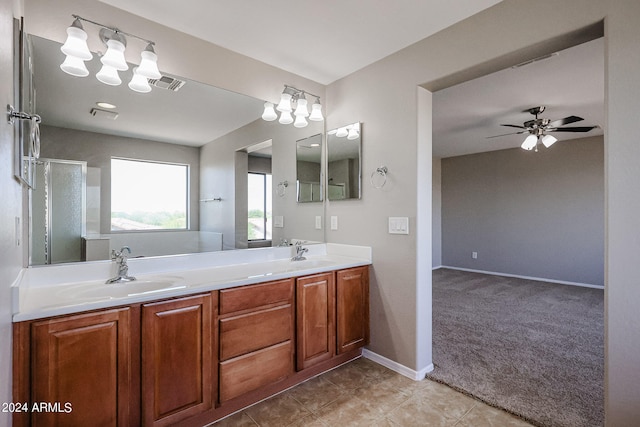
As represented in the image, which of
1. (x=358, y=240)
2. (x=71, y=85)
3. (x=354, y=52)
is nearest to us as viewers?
(x=71, y=85)

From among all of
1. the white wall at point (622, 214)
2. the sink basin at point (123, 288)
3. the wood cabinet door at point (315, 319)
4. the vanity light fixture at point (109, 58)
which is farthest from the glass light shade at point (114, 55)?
the white wall at point (622, 214)

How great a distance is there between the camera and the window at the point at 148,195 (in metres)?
1.86

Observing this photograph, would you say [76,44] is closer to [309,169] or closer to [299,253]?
[309,169]

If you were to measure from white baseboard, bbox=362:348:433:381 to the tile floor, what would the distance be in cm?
4

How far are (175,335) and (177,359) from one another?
12 centimetres

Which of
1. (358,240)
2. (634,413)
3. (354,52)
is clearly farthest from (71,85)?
(634,413)

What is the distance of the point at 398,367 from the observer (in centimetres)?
231

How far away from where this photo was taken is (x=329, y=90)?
2.86m

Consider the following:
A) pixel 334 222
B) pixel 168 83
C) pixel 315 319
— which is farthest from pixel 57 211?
pixel 334 222

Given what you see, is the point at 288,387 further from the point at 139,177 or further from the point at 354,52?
the point at 354,52

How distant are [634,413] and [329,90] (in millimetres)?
2843

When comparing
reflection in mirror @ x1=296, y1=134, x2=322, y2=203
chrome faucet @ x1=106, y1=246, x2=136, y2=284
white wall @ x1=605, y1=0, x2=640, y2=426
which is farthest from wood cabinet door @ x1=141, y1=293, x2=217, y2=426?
white wall @ x1=605, y1=0, x2=640, y2=426

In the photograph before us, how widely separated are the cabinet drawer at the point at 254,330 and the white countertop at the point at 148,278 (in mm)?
205

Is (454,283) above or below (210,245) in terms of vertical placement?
below
